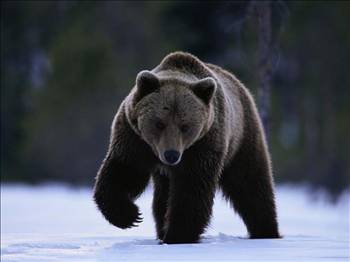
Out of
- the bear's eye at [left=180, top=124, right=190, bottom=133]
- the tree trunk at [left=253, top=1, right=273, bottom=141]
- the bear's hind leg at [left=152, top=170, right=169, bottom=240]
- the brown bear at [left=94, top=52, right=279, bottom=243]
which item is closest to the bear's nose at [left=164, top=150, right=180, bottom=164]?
the brown bear at [left=94, top=52, right=279, bottom=243]

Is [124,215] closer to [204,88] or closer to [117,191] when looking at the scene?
[117,191]

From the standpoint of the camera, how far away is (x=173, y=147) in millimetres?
6613

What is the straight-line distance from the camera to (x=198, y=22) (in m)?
24.7

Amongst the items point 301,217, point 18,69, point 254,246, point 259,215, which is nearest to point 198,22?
point 301,217

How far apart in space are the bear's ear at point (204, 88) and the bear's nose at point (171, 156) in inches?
25.2

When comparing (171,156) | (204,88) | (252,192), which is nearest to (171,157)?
(171,156)

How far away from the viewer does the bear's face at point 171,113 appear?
669cm

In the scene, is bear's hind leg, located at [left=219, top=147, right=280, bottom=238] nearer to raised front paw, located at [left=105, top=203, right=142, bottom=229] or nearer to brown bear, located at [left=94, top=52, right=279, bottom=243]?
brown bear, located at [left=94, top=52, right=279, bottom=243]

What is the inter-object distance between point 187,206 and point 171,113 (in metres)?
0.77

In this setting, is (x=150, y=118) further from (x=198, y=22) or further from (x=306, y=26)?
(x=306, y=26)

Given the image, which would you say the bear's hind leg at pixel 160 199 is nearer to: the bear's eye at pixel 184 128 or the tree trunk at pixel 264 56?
the bear's eye at pixel 184 128

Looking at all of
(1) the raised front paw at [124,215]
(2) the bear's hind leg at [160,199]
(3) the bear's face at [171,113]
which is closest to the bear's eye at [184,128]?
(3) the bear's face at [171,113]

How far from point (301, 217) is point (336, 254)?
46.5ft

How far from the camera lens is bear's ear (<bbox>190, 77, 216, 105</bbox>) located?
7020 millimetres
